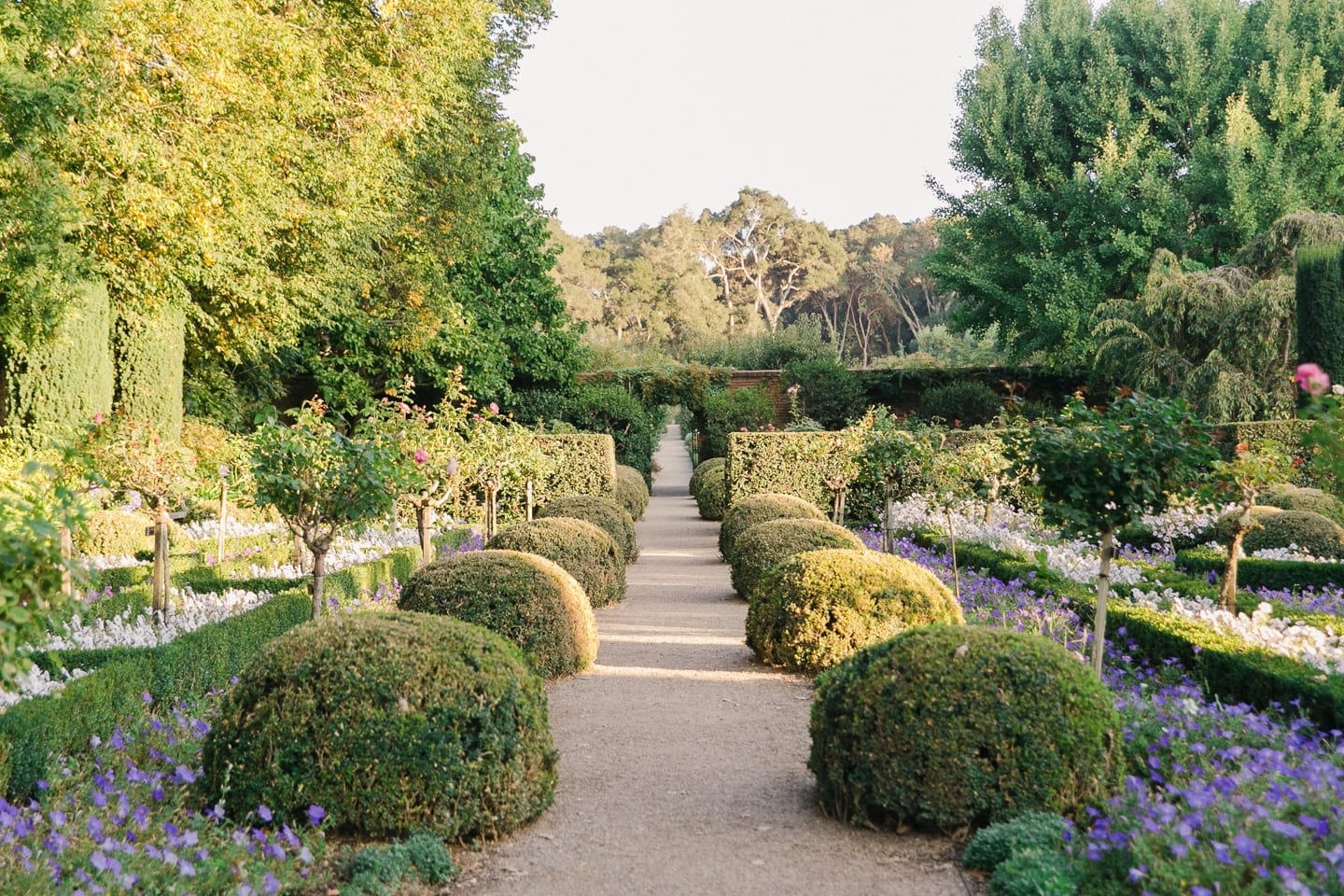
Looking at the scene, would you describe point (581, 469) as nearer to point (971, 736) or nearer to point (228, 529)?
point (228, 529)

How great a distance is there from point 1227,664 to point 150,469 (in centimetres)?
658

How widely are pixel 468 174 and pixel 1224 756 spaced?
16.7 metres

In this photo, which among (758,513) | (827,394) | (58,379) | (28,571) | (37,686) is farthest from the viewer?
(827,394)

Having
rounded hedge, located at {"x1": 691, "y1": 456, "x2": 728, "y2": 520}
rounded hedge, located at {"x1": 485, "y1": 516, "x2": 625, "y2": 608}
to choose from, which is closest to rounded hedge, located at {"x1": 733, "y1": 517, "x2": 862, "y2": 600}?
rounded hedge, located at {"x1": 485, "y1": 516, "x2": 625, "y2": 608}

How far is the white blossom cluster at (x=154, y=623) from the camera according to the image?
19.7ft

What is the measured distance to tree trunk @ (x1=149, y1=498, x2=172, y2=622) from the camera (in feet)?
22.0

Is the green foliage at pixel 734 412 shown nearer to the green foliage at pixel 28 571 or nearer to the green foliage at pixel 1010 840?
the green foliage at pixel 1010 840

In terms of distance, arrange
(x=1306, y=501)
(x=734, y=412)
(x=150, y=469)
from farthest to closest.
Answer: (x=734, y=412)
(x=1306, y=501)
(x=150, y=469)

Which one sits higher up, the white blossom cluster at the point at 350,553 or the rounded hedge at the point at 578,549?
the rounded hedge at the point at 578,549

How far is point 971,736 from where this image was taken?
3641mm

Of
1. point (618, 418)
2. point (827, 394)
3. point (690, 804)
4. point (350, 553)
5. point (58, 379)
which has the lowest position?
point (690, 804)

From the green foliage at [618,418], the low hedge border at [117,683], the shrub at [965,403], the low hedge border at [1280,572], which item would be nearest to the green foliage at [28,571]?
the low hedge border at [117,683]

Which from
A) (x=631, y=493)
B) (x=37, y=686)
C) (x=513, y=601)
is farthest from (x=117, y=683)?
(x=631, y=493)

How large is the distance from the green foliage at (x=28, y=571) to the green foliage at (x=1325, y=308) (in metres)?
18.3
